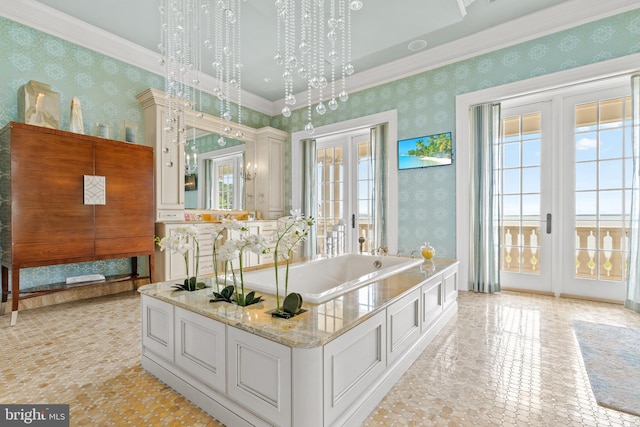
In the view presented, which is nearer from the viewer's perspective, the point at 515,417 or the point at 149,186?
the point at 515,417

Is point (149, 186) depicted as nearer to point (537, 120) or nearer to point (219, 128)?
point (219, 128)

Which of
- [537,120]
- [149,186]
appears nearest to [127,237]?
[149,186]

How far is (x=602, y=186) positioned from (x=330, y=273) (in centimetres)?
306

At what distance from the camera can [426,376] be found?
5.96 feet

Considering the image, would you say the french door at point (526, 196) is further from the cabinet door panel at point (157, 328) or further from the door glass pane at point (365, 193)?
the cabinet door panel at point (157, 328)

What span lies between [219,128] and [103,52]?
1.58m

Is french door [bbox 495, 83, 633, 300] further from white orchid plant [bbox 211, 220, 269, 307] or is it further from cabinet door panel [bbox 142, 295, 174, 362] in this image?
cabinet door panel [bbox 142, 295, 174, 362]

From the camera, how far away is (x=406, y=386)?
1.71 metres

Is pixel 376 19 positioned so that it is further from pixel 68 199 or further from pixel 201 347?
pixel 68 199

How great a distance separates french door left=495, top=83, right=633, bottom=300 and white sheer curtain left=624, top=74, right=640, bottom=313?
0.23 meters

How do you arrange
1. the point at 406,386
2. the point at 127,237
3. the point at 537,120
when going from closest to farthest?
the point at 406,386 < the point at 127,237 < the point at 537,120

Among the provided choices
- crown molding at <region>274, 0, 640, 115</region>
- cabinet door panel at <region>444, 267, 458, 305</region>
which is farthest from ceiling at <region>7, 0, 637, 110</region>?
cabinet door panel at <region>444, 267, 458, 305</region>

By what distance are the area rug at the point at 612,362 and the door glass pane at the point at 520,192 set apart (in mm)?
1143

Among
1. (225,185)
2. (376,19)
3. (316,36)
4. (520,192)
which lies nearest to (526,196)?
(520,192)
